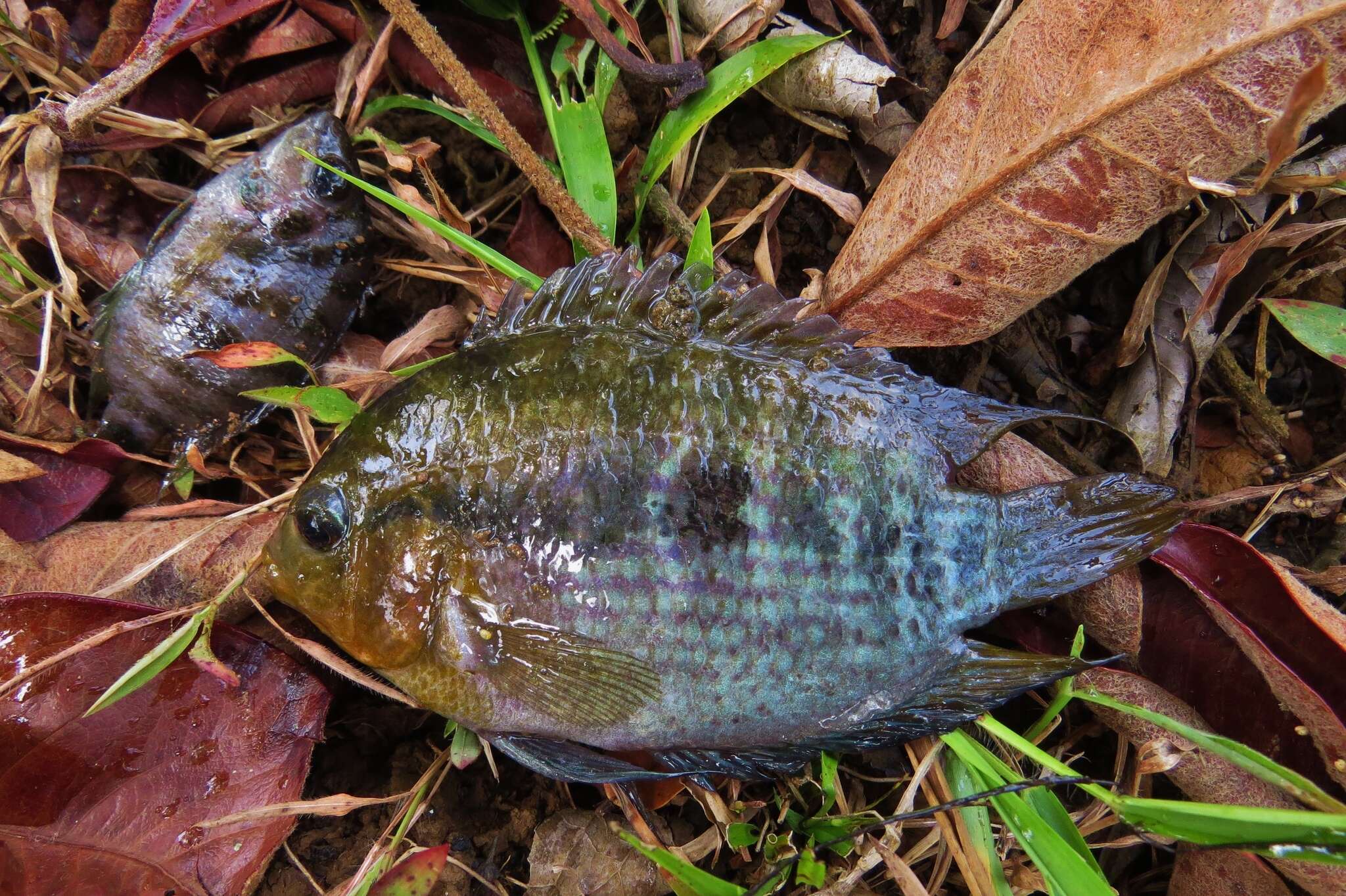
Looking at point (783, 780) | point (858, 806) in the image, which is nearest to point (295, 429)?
point (783, 780)

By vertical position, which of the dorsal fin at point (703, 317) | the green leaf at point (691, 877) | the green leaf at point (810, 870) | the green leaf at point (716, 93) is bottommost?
the green leaf at point (810, 870)

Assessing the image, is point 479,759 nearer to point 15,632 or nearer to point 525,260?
point 15,632

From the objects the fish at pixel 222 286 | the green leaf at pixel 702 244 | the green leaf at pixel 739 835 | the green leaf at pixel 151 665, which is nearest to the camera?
the green leaf at pixel 151 665

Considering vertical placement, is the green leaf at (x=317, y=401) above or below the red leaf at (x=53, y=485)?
above

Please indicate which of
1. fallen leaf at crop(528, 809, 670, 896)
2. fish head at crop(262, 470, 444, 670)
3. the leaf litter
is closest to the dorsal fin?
the leaf litter

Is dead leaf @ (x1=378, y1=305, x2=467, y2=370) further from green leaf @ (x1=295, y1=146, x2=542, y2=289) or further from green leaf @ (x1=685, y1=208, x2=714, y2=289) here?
green leaf @ (x1=685, y1=208, x2=714, y2=289)

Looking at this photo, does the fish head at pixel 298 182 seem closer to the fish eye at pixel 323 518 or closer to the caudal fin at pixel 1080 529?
the fish eye at pixel 323 518

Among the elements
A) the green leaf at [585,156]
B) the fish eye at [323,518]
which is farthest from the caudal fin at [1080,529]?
the fish eye at [323,518]
